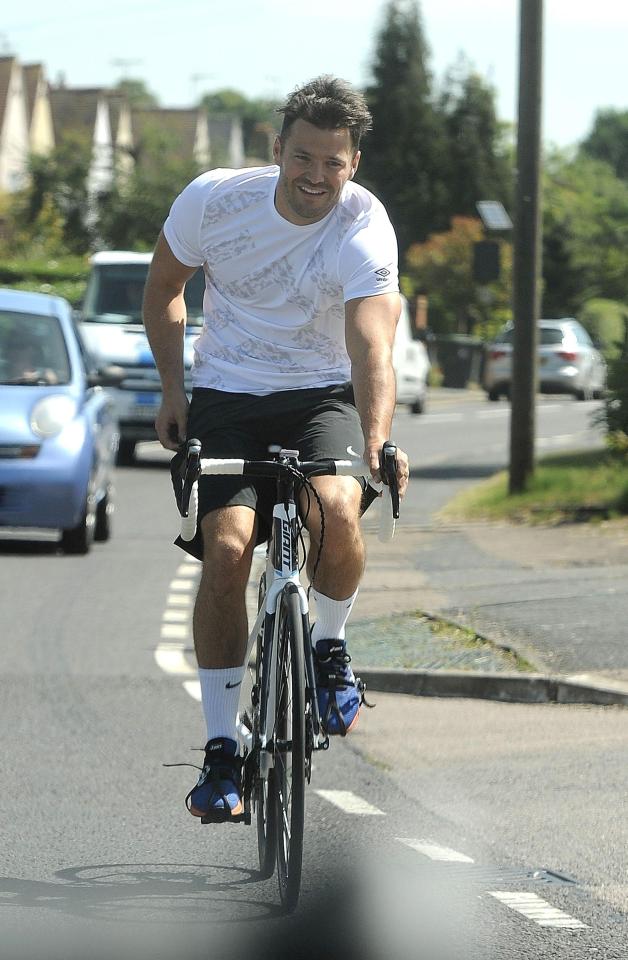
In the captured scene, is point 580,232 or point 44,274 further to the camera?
point 580,232

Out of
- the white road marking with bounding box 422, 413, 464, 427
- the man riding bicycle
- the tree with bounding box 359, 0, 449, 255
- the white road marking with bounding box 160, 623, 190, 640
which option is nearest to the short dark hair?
the man riding bicycle

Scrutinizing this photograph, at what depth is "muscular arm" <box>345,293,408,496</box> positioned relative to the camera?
16.4 feet

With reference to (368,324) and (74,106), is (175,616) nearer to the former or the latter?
(368,324)

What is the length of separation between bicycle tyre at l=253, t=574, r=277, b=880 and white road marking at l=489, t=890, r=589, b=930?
0.61 m

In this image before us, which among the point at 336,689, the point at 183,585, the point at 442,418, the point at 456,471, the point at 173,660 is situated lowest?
the point at 442,418

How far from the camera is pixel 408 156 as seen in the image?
87.4 meters

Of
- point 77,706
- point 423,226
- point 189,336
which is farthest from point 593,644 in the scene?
point 423,226

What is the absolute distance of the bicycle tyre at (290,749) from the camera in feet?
15.4

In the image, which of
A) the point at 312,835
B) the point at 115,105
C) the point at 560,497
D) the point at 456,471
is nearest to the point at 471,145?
the point at 115,105

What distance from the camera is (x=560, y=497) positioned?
17.1m

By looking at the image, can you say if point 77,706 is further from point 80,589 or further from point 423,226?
point 423,226

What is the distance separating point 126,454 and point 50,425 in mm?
9376

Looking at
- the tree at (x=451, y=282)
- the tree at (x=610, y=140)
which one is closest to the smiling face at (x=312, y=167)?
the tree at (x=451, y=282)

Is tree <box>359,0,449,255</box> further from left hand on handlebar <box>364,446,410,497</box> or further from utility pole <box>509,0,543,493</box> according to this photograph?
left hand on handlebar <box>364,446,410,497</box>
